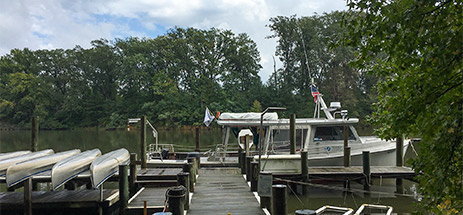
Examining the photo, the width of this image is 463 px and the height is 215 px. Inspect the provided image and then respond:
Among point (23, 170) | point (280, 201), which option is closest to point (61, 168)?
point (23, 170)

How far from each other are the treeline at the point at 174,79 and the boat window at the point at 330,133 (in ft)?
96.5

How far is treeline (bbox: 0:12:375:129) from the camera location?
4734cm

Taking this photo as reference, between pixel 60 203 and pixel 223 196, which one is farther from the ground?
pixel 223 196

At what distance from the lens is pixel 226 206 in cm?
855

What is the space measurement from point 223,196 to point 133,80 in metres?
46.5

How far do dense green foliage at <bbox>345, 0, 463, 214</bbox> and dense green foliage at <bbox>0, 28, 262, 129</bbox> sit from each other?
146 ft

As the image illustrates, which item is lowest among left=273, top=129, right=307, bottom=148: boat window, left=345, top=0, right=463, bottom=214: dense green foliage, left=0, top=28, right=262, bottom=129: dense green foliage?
left=273, top=129, right=307, bottom=148: boat window

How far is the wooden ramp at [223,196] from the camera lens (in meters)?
8.21

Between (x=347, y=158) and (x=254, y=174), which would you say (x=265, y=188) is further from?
(x=347, y=158)

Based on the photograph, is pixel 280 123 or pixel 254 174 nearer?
pixel 254 174

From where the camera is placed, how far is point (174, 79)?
52.3 m

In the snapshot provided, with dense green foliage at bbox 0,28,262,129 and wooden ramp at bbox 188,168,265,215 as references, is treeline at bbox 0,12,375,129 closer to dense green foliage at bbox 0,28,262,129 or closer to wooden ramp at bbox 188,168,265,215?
dense green foliage at bbox 0,28,262,129

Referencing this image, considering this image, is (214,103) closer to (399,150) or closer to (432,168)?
(399,150)

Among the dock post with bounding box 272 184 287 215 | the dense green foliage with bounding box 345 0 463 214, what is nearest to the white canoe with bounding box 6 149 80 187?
the dock post with bounding box 272 184 287 215
